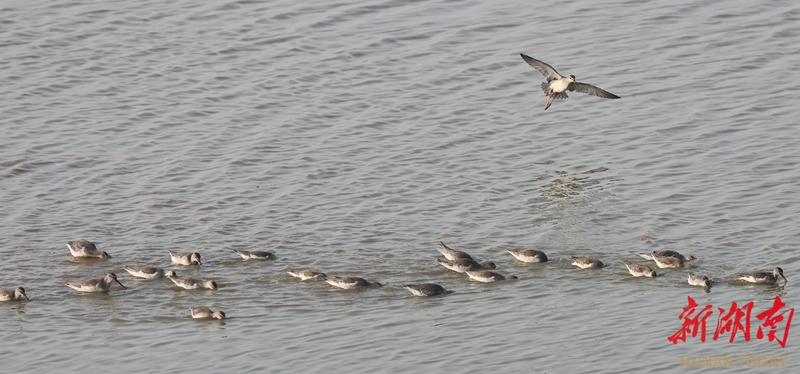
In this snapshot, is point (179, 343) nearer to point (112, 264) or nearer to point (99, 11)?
point (112, 264)

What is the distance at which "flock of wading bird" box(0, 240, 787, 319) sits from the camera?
16906mm

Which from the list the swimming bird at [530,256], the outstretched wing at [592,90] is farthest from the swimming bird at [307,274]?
the outstretched wing at [592,90]

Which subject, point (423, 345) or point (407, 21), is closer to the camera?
point (423, 345)

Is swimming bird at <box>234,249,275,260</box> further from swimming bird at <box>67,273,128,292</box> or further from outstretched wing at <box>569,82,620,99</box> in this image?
outstretched wing at <box>569,82,620,99</box>

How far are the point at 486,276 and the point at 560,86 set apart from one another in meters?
7.74

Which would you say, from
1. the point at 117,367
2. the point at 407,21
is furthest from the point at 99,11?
the point at 117,367

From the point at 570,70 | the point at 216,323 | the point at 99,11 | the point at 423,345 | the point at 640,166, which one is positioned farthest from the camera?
the point at 99,11

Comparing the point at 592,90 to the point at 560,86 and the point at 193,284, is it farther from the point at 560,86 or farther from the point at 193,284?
the point at 193,284

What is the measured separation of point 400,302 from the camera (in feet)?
55.3

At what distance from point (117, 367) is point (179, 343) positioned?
947 millimetres

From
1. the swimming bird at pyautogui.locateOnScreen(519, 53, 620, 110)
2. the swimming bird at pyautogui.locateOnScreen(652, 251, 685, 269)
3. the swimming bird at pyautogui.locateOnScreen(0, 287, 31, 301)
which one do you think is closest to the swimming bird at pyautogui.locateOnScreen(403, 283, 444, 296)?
the swimming bird at pyautogui.locateOnScreen(652, 251, 685, 269)

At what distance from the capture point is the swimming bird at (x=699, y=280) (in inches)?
664

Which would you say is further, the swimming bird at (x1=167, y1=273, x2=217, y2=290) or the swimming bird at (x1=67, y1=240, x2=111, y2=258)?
the swimming bird at (x1=67, y1=240, x2=111, y2=258)

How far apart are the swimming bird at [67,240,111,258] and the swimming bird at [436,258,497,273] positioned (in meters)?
5.15
